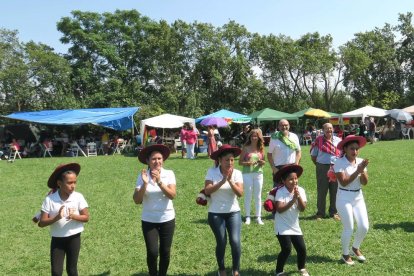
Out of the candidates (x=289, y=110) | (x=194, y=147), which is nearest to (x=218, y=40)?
(x=289, y=110)

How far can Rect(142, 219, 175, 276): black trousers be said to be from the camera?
4.64 metres

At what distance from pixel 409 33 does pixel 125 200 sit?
47.5 metres

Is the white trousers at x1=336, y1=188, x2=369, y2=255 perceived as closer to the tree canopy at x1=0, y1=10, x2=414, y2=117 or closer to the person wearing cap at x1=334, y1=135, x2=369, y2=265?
the person wearing cap at x1=334, y1=135, x2=369, y2=265

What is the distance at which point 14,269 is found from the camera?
573 cm

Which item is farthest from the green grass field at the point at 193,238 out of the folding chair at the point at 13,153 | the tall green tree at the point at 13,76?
the tall green tree at the point at 13,76

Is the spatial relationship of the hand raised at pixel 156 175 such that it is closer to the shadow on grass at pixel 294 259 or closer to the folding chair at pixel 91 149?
the shadow on grass at pixel 294 259

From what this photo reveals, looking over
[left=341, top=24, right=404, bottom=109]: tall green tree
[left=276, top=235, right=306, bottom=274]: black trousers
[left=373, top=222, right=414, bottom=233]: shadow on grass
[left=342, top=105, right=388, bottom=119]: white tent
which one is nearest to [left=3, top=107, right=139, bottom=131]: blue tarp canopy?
[left=342, top=105, right=388, bottom=119]: white tent

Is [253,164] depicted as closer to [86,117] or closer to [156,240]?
[156,240]

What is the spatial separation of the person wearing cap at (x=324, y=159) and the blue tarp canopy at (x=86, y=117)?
19250 millimetres

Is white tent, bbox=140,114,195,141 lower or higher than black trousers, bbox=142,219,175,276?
higher

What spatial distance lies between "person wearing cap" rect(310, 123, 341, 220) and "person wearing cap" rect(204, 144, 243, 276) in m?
3.15

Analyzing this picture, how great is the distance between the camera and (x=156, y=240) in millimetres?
4668

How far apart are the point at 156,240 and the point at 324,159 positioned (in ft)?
13.2

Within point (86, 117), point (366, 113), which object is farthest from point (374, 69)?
point (86, 117)
